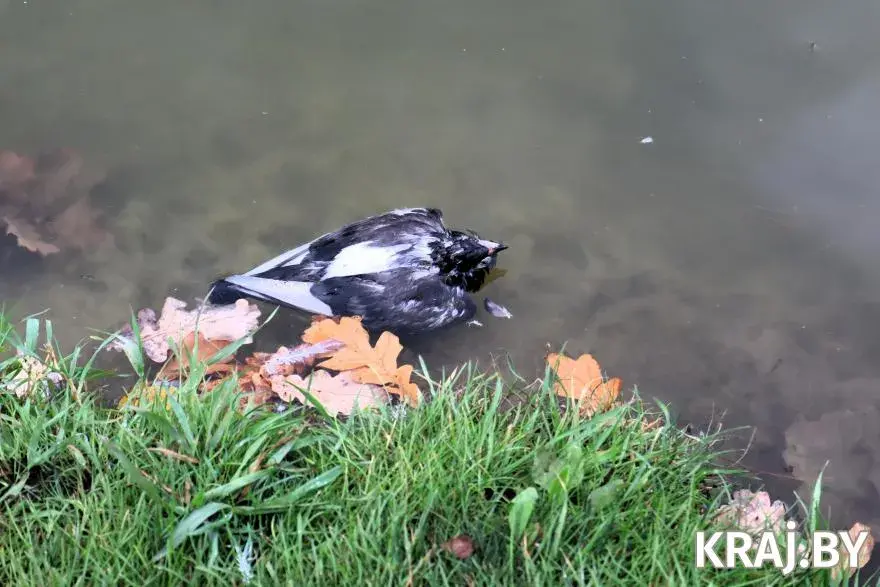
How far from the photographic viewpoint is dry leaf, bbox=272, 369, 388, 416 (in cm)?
196

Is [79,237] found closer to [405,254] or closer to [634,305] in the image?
[405,254]

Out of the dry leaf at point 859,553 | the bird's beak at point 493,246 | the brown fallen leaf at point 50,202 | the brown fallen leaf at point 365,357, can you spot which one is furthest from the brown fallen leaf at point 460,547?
the brown fallen leaf at point 50,202

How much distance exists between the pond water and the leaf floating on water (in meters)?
0.04

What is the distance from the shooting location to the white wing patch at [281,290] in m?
2.14

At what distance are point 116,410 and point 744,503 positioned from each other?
171 cm

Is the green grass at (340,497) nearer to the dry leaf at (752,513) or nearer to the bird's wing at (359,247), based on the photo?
the dry leaf at (752,513)

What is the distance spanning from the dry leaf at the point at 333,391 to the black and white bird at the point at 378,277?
233 mm

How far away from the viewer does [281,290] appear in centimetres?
214

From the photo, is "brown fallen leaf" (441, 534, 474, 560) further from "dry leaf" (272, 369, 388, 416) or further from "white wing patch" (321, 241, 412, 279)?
"white wing patch" (321, 241, 412, 279)

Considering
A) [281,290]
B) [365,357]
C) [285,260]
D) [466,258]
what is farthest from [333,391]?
[466,258]

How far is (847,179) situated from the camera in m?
2.51

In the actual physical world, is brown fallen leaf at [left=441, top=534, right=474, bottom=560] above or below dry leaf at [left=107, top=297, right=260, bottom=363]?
below

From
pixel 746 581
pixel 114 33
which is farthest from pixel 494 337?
pixel 114 33

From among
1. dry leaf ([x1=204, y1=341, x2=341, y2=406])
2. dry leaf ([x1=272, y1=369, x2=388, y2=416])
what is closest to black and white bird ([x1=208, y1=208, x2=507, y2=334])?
dry leaf ([x1=204, y1=341, x2=341, y2=406])
